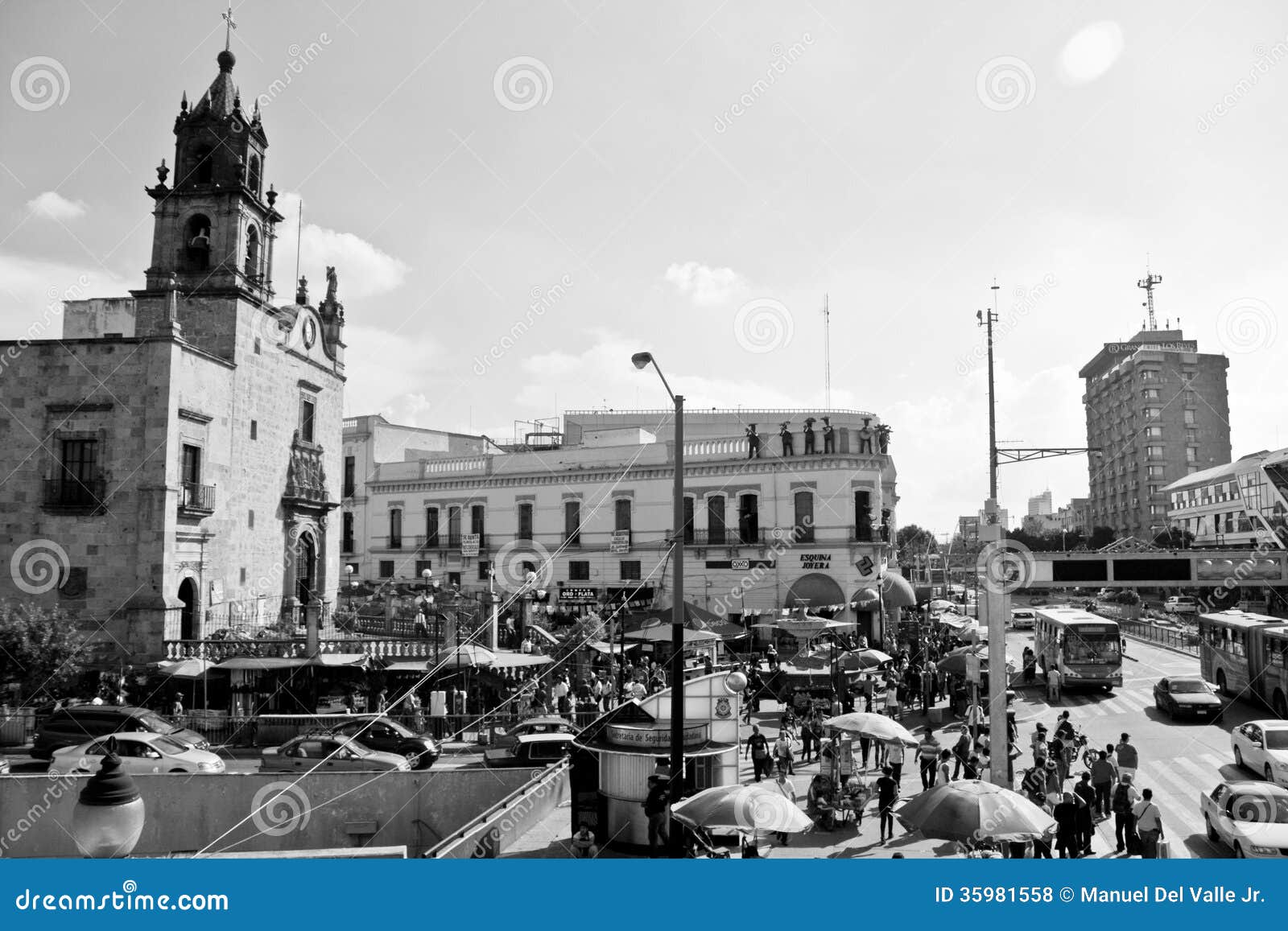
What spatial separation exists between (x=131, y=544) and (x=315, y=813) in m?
15.1

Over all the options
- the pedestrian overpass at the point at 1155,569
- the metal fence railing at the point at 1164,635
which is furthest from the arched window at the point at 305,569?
the metal fence railing at the point at 1164,635

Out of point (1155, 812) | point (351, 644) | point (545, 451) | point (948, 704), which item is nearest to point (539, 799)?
point (1155, 812)

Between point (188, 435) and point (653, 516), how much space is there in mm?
22926

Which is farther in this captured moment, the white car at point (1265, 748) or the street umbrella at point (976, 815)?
the white car at point (1265, 748)

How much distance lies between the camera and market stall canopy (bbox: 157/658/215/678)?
23.8 m

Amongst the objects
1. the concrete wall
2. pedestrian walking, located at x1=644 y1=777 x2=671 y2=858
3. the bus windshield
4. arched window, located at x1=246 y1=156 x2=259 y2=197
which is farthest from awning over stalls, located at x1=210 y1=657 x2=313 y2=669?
the bus windshield

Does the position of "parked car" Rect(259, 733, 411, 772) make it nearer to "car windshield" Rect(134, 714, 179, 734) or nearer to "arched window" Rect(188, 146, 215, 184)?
"car windshield" Rect(134, 714, 179, 734)

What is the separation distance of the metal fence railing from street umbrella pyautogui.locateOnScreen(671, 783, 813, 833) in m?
29.9

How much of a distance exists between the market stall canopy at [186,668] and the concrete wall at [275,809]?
25.4 ft

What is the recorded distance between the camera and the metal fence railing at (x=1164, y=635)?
1582 inches

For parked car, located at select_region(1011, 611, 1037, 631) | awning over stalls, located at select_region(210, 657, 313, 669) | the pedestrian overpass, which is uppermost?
the pedestrian overpass

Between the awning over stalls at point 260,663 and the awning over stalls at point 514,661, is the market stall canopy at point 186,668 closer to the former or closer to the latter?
the awning over stalls at point 260,663

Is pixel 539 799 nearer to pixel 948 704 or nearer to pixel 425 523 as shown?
pixel 948 704

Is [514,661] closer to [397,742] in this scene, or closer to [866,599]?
[397,742]
